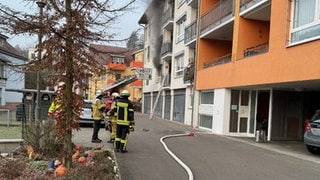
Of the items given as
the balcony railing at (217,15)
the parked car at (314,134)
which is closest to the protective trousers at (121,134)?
the parked car at (314,134)

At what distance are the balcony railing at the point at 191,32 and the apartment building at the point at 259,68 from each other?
4.21ft

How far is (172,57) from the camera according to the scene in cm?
3781

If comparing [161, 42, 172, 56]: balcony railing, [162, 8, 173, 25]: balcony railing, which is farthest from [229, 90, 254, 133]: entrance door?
[162, 8, 173, 25]: balcony railing

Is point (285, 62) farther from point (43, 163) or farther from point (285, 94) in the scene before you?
point (43, 163)

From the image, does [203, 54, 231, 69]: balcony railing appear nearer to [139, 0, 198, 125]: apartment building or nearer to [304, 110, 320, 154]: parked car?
[139, 0, 198, 125]: apartment building

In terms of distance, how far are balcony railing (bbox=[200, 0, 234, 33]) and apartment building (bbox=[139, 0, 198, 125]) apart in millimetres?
2365

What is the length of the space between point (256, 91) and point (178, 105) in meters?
13.2

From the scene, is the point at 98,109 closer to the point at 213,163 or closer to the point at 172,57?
the point at 213,163

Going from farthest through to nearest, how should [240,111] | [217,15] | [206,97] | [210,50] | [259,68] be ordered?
[210,50] < [206,97] < [217,15] < [240,111] < [259,68]

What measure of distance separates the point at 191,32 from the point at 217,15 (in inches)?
224

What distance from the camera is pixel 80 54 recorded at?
26.3 ft

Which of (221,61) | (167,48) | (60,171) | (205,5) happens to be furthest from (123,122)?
(167,48)

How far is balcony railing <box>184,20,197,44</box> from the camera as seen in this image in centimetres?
2950

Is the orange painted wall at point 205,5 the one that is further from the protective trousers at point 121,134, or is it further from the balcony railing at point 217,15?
the protective trousers at point 121,134
